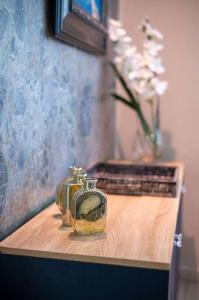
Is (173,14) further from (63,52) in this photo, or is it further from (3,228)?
(3,228)

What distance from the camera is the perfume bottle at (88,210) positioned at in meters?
1.20

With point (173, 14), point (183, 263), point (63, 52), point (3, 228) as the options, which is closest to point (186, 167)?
point (183, 263)

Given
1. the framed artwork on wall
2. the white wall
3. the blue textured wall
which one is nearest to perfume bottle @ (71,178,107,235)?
the blue textured wall

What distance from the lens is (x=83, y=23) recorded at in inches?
71.0

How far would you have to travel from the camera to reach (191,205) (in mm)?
2727

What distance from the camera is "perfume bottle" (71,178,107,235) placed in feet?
3.95

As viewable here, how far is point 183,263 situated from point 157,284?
1.86 m

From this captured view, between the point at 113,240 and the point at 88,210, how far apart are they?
4.3 inches

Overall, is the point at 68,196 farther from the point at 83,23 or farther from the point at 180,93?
the point at 180,93

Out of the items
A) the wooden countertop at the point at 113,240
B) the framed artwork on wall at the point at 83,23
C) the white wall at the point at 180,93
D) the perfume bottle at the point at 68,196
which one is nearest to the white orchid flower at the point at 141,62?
the framed artwork on wall at the point at 83,23

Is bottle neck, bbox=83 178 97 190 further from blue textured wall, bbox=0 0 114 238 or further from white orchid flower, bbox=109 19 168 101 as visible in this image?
white orchid flower, bbox=109 19 168 101

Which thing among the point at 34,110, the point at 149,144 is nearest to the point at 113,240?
the point at 34,110

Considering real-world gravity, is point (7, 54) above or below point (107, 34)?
below

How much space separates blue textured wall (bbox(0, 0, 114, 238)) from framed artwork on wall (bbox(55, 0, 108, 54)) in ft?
0.16
